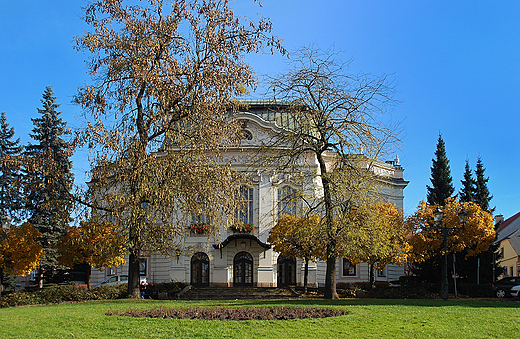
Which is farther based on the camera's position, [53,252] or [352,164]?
[53,252]

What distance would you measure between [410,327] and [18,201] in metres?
32.7

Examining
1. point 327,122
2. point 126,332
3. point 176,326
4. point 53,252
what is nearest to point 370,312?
point 176,326

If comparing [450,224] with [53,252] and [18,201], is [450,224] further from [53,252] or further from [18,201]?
[18,201]

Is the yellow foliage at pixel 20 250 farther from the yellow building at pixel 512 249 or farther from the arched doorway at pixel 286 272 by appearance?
the yellow building at pixel 512 249

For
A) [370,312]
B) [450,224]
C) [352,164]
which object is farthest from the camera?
[450,224]

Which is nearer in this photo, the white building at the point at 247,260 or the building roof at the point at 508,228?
the white building at the point at 247,260

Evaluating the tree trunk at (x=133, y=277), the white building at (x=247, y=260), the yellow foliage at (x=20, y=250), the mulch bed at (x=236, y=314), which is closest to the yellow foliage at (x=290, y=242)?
the white building at (x=247, y=260)

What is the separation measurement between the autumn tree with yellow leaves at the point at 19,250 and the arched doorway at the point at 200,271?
41.3 feet

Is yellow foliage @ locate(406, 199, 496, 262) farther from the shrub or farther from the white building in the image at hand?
the shrub

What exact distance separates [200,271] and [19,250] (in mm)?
13989

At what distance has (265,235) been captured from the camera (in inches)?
1359

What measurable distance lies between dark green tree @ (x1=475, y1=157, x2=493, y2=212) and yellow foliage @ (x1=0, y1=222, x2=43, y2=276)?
32431 millimetres

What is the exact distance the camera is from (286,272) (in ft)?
113

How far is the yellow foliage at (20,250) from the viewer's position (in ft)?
75.8
